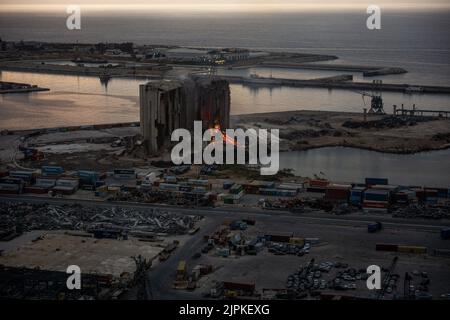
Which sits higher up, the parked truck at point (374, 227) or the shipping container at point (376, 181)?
the shipping container at point (376, 181)

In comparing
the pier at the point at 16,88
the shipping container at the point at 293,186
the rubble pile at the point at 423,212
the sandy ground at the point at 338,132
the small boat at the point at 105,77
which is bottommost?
the rubble pile at the point at 423,212

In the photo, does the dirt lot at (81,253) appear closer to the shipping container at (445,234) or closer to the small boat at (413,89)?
the shipping container at (445,234)

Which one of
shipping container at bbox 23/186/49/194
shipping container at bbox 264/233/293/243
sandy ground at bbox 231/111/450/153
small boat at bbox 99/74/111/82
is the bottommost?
shipping container at bbox 264/233/293/243

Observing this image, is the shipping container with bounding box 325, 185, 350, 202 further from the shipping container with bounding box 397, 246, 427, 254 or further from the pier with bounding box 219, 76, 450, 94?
the pier with bounding box 219, 76, 450, 94

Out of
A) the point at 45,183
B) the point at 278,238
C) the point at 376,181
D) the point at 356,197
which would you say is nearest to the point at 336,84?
the point at 376,181

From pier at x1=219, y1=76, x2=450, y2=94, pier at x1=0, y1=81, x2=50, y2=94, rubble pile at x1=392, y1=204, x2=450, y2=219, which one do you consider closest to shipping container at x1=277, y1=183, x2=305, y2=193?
rubble pile at x1=392, y1=204, x2=450, y2=219

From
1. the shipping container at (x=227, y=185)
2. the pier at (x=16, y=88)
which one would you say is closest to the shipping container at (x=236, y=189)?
the shipping container at (x=227, y=185)

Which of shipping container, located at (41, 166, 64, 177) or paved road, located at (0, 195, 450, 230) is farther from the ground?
shipping container, located at (41, 166, 64, 177)
